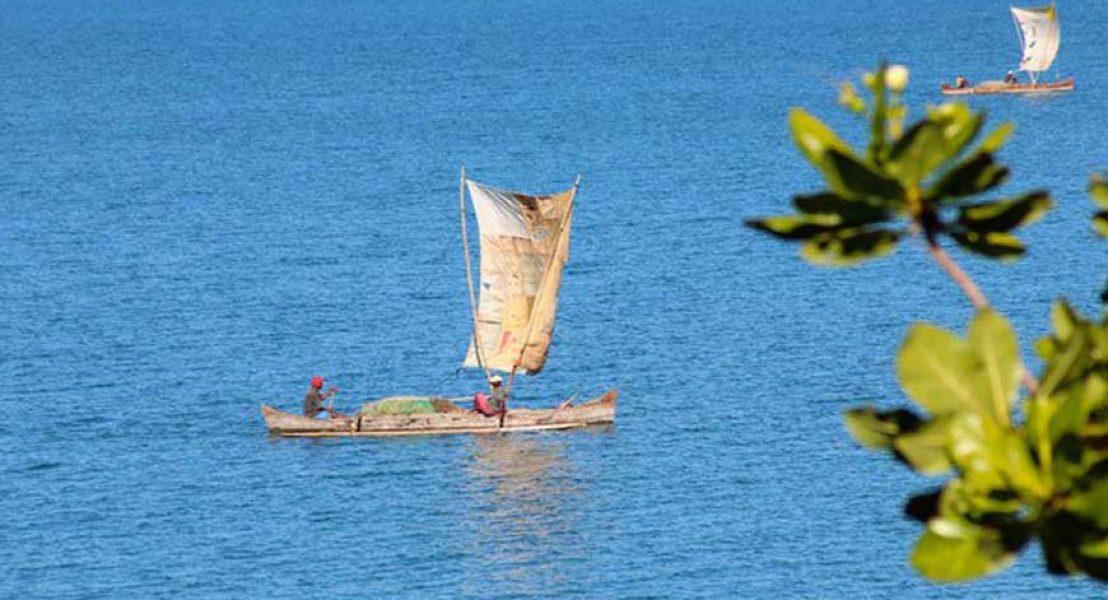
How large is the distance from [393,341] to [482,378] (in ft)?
22.3

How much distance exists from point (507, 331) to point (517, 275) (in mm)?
1666

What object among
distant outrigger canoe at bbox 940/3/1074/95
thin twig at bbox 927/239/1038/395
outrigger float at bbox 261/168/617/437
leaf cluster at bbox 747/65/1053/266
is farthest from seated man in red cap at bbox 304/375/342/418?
distant outrigger canoe at bbox 940/3/1074/95

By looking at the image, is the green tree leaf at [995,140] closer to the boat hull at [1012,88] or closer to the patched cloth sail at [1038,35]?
the boat hull at [1012,88]

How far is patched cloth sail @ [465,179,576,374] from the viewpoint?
67625 mm

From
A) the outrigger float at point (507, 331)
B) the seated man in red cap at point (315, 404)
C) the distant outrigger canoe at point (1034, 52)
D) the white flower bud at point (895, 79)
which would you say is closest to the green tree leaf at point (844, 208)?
the white flower bud at point (895, 79)

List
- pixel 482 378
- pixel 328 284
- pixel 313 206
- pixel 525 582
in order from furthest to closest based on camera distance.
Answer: pixel 313 206 < pixel 328 284 < pixel 482 378 < pixel 525 582

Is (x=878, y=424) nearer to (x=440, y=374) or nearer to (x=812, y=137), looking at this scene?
(x=812, y=137)

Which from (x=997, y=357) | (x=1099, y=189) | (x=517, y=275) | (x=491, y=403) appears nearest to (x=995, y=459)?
(x=997, y=357)

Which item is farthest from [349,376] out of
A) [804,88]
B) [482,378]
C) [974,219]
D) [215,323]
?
[804,88]

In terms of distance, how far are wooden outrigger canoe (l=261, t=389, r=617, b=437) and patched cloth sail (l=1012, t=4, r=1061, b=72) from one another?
99571 millimetres

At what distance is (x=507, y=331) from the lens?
2697 inches

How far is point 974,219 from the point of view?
818cm

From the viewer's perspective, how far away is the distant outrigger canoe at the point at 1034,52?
526 ft

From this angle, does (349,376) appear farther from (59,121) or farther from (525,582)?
(59,121)
